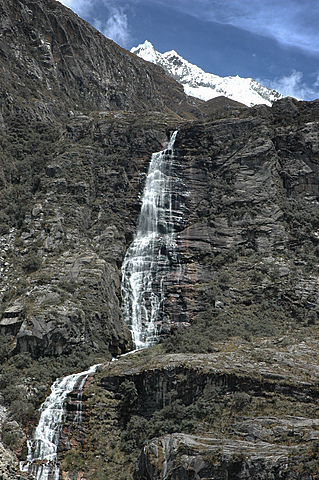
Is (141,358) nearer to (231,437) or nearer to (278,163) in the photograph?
(231,437)

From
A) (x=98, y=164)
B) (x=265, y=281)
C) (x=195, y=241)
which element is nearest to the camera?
(x=265, y=281)

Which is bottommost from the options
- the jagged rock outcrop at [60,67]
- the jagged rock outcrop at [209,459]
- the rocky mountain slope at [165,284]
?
the jagged rock outcrop at [209,459]

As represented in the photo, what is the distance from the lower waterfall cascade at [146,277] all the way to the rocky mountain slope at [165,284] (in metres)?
1.03

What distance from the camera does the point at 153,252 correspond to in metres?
59.2

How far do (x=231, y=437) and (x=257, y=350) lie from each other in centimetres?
1003

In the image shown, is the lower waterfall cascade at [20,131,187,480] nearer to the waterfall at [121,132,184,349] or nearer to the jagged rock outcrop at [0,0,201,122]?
the waterfall at [121,132,184,349]

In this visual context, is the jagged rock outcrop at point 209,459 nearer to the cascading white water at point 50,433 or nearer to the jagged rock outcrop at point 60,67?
the cascading white water at point 50,433

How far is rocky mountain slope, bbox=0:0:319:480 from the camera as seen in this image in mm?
32438

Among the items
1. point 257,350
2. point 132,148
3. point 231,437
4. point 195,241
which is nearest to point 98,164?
point 132,148

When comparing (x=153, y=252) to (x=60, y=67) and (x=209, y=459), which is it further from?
(x=60, y=67)

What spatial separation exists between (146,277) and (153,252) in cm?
399

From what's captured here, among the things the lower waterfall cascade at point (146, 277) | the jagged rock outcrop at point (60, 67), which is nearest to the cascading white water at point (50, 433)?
the lower waterfall cascade at point (146, 277)

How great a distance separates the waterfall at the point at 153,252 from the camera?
5319 centimetres

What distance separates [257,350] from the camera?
38844 millimetres
